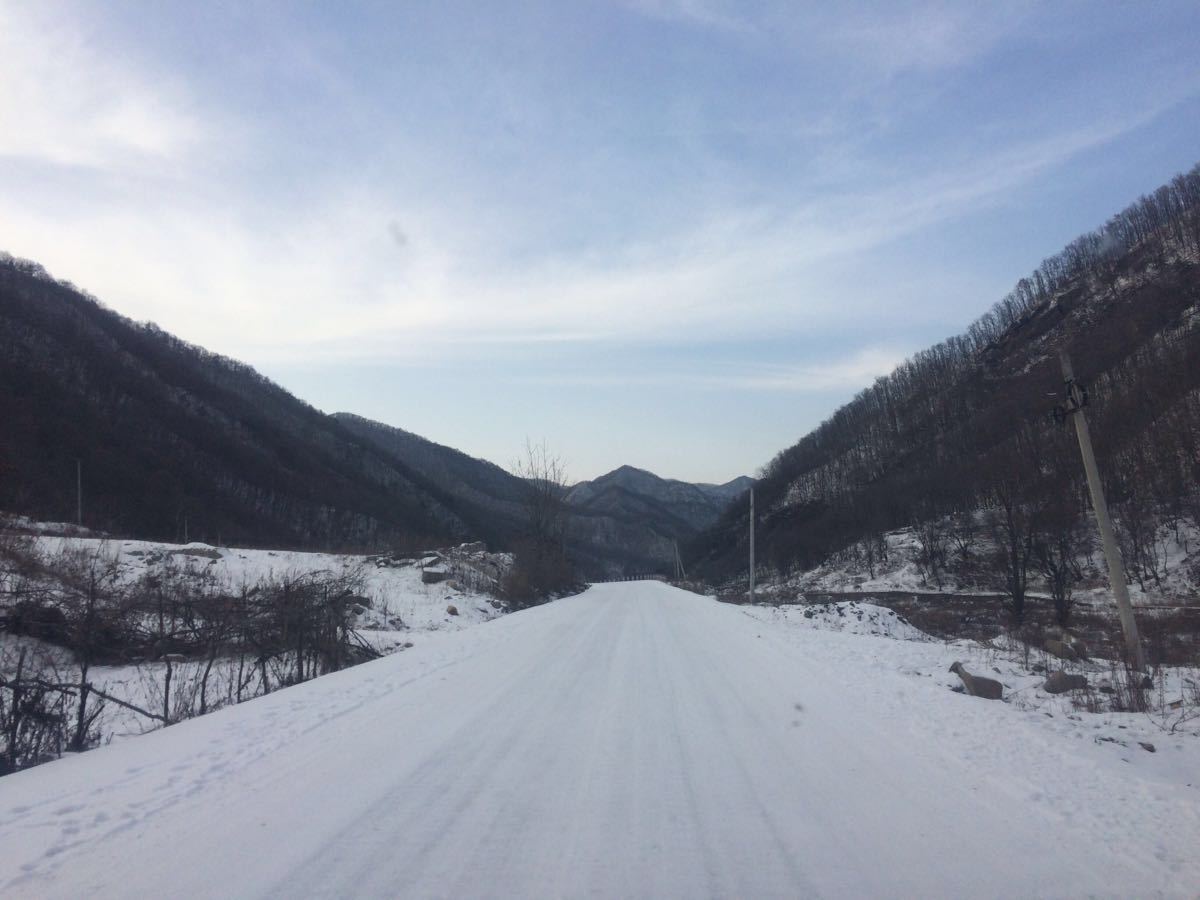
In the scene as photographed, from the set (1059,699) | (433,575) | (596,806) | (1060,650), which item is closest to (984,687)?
(1059,699)

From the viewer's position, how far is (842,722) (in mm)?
7793

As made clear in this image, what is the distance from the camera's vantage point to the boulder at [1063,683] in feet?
30.8

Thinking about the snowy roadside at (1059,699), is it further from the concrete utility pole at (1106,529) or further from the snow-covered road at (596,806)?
the concrete utility pole at (1106,529)

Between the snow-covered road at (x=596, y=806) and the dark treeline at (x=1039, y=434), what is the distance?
10.5 m

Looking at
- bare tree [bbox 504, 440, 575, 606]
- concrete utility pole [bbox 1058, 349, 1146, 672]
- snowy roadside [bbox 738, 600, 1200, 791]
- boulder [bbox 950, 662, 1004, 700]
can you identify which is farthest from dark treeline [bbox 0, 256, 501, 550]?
boulder [bbox 950, 662, 1004, 700]

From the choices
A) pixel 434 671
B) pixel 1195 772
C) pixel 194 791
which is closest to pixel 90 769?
pixel 194 791

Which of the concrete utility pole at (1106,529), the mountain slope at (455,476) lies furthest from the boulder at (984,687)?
the mountain slope at (455,476)

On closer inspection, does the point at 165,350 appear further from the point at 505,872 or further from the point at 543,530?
the point at 505,872

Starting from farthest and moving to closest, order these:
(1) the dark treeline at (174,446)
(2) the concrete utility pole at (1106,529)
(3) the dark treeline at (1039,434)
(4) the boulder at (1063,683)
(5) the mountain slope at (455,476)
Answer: (5) the mountain slope at (455,476), (1) the dark treeline at (174,446), (3) the dark treeline at (1039,434), (2) the concrete utility pole at (1106,529), (4) the boulder at (1063,683)

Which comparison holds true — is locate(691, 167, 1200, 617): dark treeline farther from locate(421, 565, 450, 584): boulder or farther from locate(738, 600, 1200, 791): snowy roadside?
locate(421, 565, 450, 584): boulder

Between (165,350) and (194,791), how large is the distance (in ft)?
491

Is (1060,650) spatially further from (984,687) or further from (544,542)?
(544,542)

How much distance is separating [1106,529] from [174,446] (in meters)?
108

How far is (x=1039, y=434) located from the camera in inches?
2739
